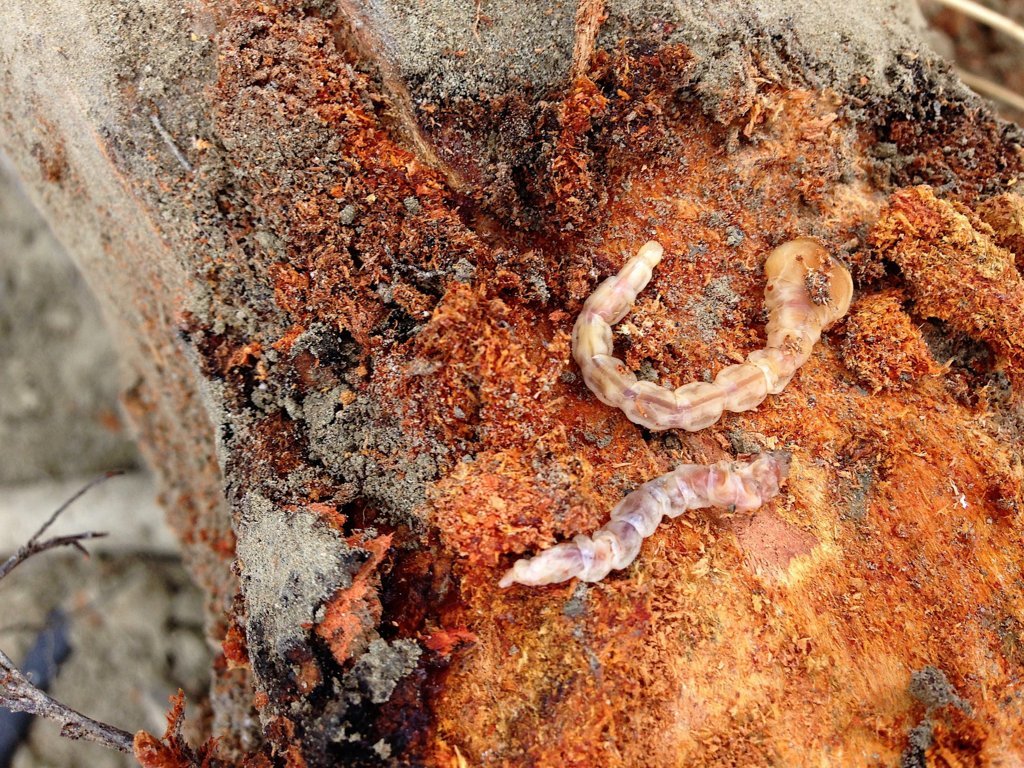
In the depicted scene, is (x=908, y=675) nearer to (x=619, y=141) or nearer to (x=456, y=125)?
(x=619, y=141)

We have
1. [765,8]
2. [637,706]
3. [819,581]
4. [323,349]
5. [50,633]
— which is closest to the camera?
[637,706]

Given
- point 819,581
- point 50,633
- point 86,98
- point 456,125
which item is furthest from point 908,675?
point 50,633

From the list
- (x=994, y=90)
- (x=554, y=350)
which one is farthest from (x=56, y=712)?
(x=994, y=90)

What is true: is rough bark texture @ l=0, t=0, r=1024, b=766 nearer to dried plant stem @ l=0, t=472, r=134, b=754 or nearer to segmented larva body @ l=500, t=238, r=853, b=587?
segmented larva body @ l=500, t=238, r=853, b=587

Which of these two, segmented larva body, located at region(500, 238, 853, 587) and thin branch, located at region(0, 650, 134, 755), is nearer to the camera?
segmented larva body, located at region(500, 238, 853, 587)

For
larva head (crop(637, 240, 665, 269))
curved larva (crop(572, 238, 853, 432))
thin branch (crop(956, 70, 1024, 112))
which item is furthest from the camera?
thin branch (crop(956, 70, 1024, 112))

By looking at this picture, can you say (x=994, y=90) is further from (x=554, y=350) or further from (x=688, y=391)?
(x=554, y=350)

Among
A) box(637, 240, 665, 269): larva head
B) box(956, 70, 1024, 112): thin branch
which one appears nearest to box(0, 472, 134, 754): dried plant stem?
box(637, 240, 665, 269): larva head
